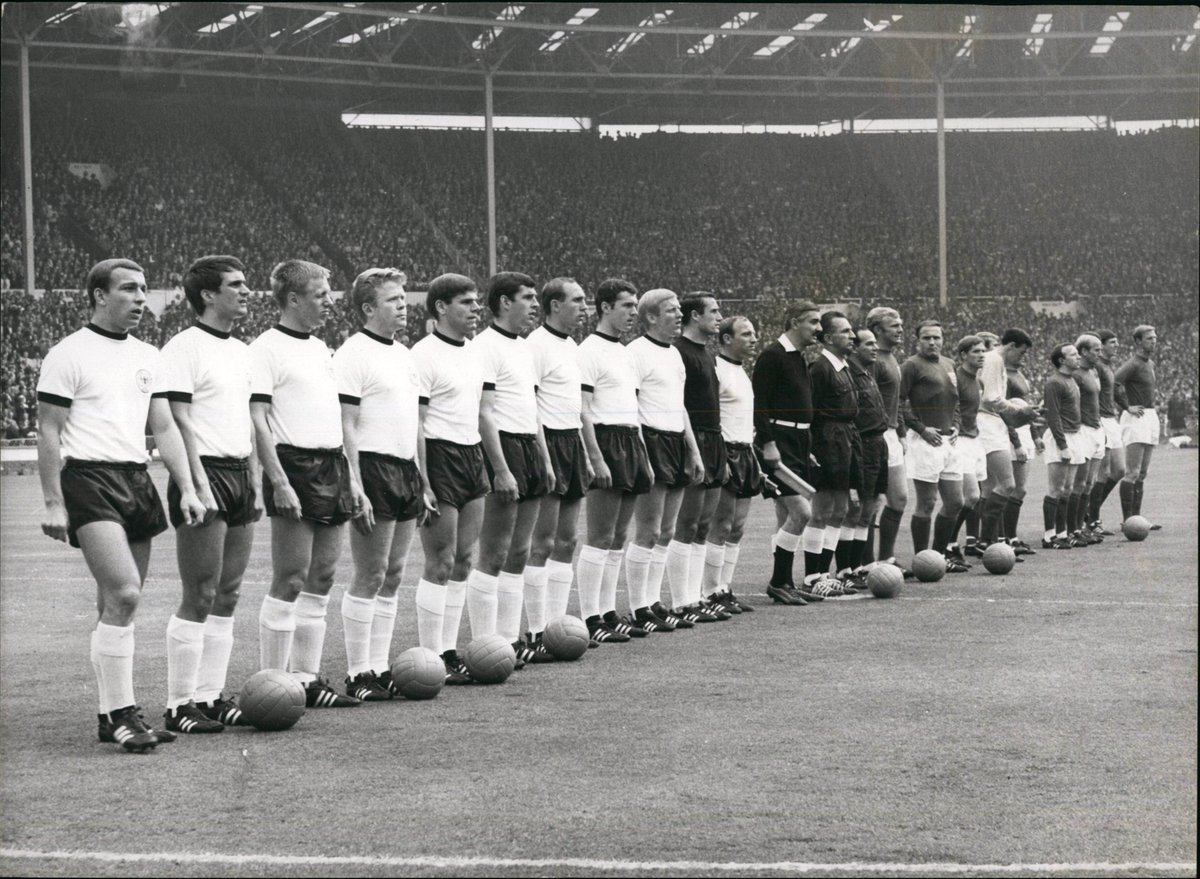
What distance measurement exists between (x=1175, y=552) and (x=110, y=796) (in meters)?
11.3

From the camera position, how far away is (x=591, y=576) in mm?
8992

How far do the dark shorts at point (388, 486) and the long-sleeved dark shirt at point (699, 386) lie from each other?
118 inches

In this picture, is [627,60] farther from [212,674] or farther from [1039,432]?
[212,674]

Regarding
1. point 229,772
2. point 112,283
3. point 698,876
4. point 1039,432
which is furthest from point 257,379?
point 1039,432

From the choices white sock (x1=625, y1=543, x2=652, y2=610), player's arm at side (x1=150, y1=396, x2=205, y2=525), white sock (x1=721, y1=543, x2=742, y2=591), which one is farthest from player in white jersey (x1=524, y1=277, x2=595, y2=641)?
player's arm at side (x1=150, y1=396, x2=205, y2=525)

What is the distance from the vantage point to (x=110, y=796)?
5125 millimetres

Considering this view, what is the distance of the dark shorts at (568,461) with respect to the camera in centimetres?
841

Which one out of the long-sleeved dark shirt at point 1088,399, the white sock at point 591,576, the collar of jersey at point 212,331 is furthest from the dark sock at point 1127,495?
the collar of jersey at point 212,331

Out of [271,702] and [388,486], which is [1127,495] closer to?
[388,486]

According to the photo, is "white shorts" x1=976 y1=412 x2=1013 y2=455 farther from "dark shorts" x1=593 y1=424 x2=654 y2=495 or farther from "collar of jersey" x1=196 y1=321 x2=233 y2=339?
"collar of jersey" x1=196 y1=321 x2=233 y2=339

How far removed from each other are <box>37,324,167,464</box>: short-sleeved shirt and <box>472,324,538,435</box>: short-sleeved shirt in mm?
2286

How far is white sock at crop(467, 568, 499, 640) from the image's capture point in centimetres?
787

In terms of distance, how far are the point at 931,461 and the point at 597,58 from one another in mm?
14549

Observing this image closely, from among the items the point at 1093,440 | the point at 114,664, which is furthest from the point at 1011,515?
the point at 114,664
